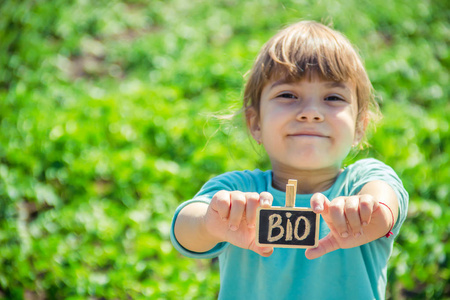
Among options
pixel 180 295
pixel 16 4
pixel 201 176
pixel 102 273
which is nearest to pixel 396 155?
pixel 201 176

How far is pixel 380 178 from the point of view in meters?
1.55

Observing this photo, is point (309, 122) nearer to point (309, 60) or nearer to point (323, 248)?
point (309, 60)

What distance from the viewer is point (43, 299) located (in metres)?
2.79

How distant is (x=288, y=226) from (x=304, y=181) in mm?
445

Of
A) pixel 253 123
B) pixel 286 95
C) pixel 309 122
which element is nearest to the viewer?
pixel 309 122

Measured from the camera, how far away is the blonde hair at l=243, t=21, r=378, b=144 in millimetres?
1672

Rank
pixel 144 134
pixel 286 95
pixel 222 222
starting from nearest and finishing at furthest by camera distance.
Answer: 1. pixel 222 222
2. pixel 286 95
3. pixel 144 134

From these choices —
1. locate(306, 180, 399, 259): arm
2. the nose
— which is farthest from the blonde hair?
locate(306, 180, 399, 259): arm

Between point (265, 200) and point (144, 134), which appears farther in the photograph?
point (144, 134)

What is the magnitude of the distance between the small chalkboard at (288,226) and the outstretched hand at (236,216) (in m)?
0.03

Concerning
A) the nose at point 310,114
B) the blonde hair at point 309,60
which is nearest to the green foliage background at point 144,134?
the blonde hair at point 309,60

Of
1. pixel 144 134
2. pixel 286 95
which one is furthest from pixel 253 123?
pixel 144 134

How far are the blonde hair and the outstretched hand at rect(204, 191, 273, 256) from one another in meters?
0.55

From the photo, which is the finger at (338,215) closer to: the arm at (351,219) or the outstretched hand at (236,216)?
the arm at (351,219)
